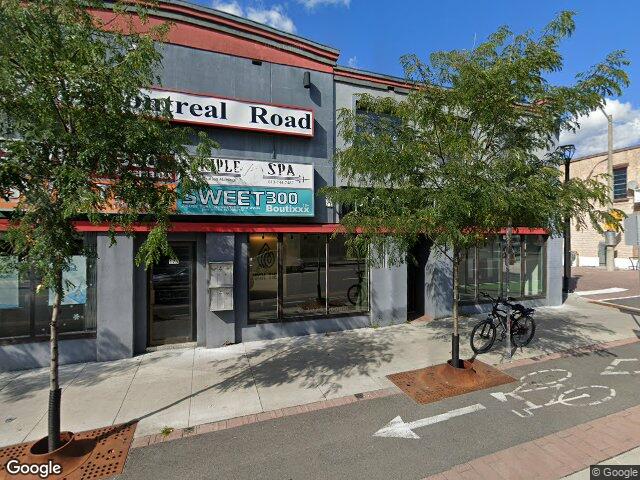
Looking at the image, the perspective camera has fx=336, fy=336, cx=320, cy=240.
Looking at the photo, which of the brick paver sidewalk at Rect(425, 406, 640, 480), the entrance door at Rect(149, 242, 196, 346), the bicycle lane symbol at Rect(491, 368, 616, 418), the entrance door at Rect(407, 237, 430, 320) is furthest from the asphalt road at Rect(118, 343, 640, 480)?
the entrance door at Rect(407, 237, 430, 320)

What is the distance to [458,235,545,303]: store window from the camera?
10.9 m

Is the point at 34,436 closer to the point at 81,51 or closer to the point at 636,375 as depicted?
the point at 81,51

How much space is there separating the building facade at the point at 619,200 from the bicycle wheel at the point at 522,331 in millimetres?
16157

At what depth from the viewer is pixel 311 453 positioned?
3.99 meters

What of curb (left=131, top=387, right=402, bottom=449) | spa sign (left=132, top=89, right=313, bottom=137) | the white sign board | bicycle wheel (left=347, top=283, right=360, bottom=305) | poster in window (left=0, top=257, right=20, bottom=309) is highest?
spa sign (left=132, top=89, right=313, bottom=137)

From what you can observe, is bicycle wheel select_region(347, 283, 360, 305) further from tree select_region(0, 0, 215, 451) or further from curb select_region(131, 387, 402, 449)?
tree select_region(0, 0, 215, 451)

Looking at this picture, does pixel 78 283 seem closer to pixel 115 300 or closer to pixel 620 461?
pixel 115 300

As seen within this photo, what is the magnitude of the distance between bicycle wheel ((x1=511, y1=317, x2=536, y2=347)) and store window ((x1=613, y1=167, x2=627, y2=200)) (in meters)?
21.3

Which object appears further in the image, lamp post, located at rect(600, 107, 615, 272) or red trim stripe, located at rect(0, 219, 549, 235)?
lamp post, located at rect(600, 107, 615, 272)

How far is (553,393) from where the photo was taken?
5.41 meters

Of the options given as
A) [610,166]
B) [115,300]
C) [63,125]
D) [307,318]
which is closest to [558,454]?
[307,318]

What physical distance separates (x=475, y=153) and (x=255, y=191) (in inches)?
194

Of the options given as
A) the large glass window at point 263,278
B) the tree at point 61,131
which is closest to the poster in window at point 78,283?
the large glass window at point 263,278

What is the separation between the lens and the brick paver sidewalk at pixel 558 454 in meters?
3.60
